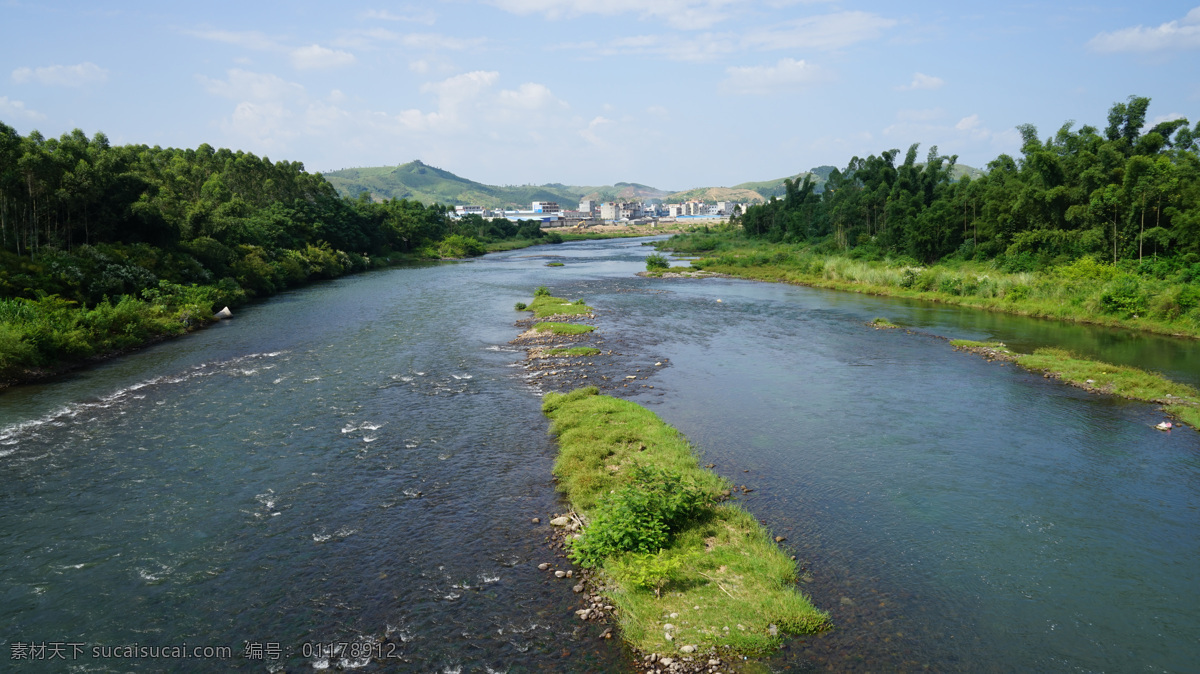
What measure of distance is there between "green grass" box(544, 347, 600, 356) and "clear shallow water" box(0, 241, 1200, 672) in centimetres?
207

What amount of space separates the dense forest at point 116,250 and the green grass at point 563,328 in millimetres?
19492

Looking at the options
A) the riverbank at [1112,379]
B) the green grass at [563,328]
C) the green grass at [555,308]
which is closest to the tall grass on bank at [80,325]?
the green grass at [563,328]

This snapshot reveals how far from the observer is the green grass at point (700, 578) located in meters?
9.55

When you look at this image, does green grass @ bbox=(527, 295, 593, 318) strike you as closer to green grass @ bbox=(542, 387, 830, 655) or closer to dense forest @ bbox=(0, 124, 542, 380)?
dense forest @ bbox=(0, 124, 542, 380)

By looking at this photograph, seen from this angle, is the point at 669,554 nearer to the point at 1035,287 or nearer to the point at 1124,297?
the point at 1124,297

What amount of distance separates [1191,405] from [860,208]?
63.5 metres

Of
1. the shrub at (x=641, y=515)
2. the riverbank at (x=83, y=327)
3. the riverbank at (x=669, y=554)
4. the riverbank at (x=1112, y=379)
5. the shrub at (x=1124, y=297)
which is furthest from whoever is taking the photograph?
the shrub at (x=1124, y=297)

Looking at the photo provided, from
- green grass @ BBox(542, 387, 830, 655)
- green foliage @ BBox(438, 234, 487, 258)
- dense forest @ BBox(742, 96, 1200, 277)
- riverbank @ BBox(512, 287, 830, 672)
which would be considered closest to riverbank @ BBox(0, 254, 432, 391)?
riverbank @ BBox(512, 287, 830, 672)

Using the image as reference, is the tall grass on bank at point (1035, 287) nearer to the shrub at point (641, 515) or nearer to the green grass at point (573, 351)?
the green grass at point (573, 351)

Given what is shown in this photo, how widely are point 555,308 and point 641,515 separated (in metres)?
31.2

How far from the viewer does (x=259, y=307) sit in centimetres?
4575

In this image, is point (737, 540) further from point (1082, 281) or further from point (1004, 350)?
point (1082, 281)

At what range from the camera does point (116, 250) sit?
3734cm

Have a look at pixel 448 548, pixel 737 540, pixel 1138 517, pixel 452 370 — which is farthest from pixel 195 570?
pixel 1138 517
